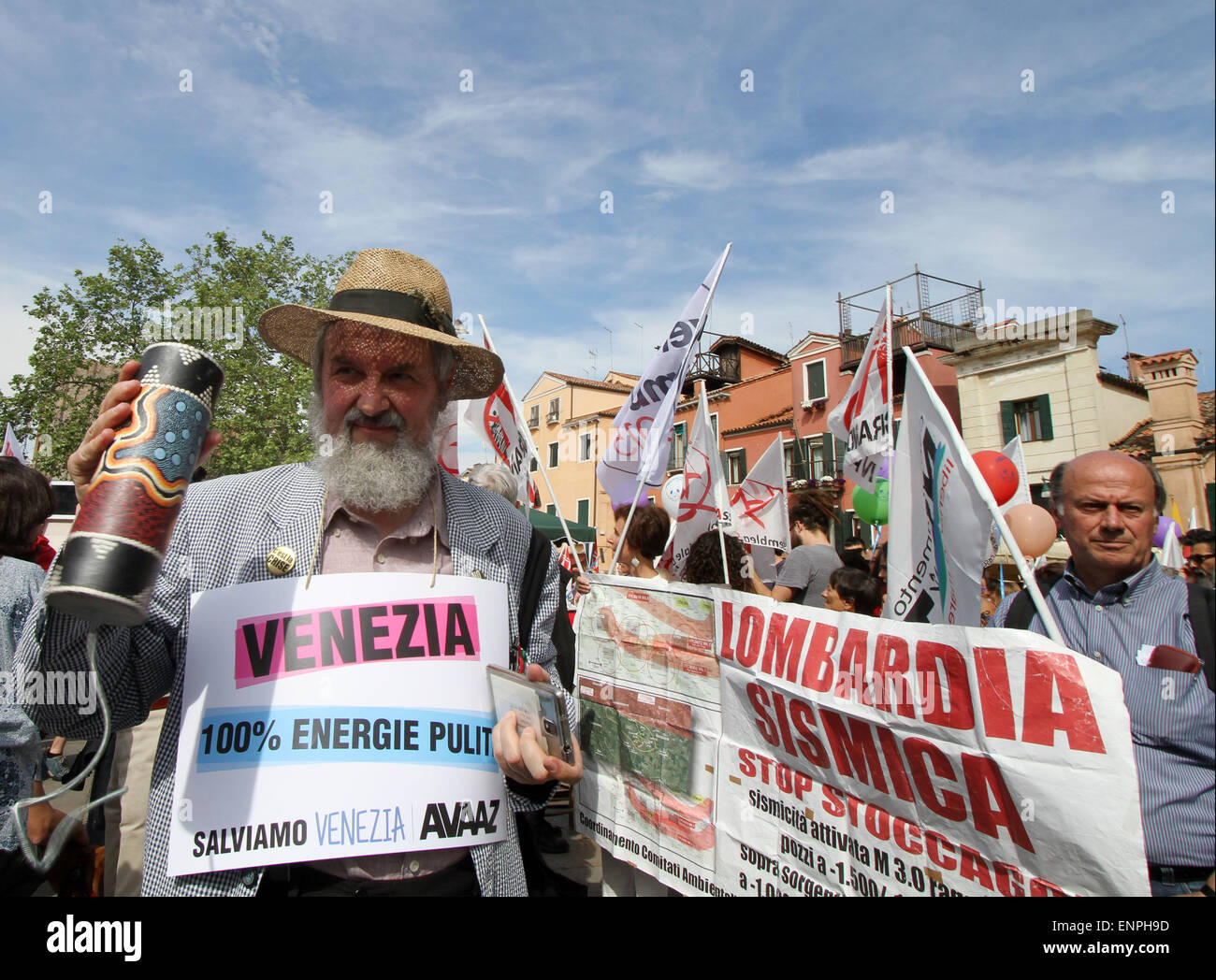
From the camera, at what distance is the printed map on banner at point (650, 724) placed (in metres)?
3.04

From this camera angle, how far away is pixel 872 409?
5.13 m

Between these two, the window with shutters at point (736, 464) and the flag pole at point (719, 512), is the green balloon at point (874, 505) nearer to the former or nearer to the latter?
A: the flag pole at point (719, 512)

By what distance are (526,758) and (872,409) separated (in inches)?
171

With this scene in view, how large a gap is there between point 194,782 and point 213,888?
21cm

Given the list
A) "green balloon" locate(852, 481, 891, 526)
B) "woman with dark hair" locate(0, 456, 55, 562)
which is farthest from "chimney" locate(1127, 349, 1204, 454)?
"woman with dark hair" locate(0, 456, 55, 562)

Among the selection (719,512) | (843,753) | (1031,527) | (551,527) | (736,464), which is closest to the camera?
(843,753)

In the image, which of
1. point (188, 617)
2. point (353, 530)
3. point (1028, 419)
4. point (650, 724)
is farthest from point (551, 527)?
point (1028, 419)

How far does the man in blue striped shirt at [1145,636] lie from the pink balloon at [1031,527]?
405cm

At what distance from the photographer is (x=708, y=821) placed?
2953 mm

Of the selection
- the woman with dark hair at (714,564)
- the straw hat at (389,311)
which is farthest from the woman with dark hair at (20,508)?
the woman with dark hair at (714,564)

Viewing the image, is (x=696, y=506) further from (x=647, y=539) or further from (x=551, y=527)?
(x=551, y=527)

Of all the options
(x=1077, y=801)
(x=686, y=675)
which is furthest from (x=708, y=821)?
(x=1077, y=801)

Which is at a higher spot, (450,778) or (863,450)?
(863,450)
